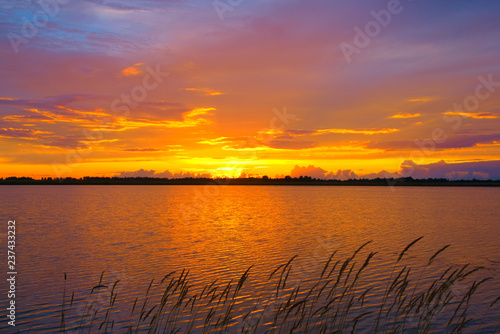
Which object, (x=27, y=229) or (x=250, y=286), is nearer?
(x=250, y=286)

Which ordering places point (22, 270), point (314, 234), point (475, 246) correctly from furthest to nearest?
point (314, 234)
point (475, 246)
point (22, 270)

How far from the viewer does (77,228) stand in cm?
4256

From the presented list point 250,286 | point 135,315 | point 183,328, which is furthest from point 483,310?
point 135,315

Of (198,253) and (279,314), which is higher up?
(279,314)

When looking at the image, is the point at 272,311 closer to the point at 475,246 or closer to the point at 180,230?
the point at 475,246

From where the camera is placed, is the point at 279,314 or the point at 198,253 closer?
the point at 279,314

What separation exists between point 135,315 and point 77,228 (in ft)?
103

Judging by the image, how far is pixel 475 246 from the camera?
3152cm

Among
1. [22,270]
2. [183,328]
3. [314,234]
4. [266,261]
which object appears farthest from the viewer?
[314,234]

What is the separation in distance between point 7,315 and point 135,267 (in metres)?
9.27

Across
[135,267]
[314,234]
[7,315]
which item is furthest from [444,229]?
[7,315]

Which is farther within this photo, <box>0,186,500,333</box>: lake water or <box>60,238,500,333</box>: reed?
<box>0,186,500,333</box>: lake water

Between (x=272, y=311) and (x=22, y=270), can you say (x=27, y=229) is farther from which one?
(x=272, y=311)

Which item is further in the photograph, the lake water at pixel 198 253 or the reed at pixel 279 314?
the lake water at pixel 198 253
